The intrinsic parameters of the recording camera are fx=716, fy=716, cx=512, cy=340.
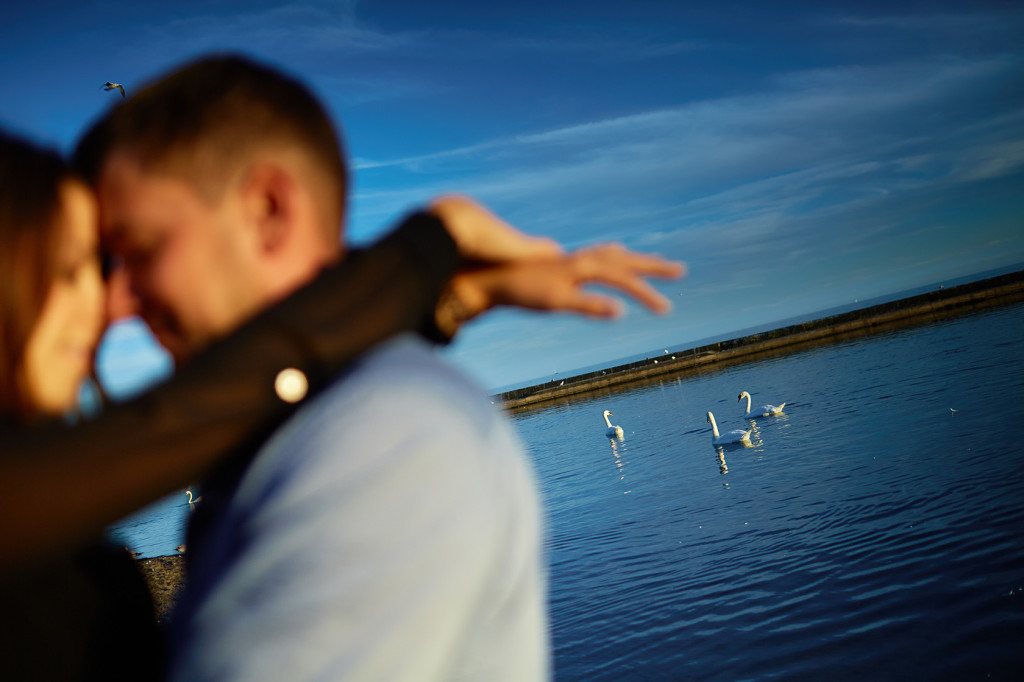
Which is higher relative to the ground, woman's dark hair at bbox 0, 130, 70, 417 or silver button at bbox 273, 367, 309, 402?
woman's dark hair at bbox 0, 130, 70, 417

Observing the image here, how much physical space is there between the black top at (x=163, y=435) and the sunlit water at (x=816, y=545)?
924cm

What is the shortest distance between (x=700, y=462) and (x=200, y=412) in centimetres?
2342

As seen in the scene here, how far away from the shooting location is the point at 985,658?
27.0 feet

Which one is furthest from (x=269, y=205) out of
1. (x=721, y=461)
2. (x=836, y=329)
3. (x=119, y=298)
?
(x=836, y=329)

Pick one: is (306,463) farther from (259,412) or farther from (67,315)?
(67,315)

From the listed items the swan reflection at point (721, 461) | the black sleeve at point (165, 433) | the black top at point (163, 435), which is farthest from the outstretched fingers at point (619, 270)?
the swan reflection at point (721, 461)

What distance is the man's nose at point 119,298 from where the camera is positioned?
116 centimetres

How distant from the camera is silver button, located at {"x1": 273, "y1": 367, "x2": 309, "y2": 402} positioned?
91 cm

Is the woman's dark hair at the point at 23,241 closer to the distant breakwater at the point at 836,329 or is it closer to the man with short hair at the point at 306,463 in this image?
the man with short hair at the point at 306,463

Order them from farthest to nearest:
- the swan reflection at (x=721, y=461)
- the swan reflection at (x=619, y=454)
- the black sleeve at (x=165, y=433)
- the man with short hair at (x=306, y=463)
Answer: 1. the swan reflection at (x=619, y=454)
2. the swan reflection at (x=721, y=461)
3. the black sleeve at (x=165, y=433)
4. the man with short hair at (x=306, y=463)

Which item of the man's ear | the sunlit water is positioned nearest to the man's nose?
the man's ear

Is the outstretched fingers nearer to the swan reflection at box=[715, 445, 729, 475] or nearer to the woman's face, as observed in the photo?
the woman's face

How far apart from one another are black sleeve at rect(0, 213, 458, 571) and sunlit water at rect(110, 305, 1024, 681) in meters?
9.35

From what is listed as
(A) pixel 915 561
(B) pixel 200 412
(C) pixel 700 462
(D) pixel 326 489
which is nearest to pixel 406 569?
(D) pixel 326 489
